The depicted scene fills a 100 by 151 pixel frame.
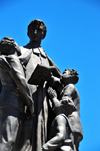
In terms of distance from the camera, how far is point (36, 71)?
855 centimetres

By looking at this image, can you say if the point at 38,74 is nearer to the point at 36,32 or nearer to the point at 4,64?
the point at 4,64

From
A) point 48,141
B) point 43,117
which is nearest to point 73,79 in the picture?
point 43,117

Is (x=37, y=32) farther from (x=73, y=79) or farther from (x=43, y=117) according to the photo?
(x=43, y=117)

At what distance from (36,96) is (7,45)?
147cm

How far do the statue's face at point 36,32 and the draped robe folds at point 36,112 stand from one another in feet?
1.54

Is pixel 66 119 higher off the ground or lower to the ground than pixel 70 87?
lower

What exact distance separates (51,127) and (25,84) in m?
1.22

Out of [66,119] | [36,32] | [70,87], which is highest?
[36,32]

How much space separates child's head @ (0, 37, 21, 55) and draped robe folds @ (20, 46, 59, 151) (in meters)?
0.52

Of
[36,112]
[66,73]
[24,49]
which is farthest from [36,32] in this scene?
[36,112]

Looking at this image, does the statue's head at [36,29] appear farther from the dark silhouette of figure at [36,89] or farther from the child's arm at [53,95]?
the child's arm at [53,95]

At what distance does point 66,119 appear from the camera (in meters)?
8.33

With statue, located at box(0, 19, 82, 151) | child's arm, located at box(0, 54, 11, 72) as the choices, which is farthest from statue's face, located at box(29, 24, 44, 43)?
child's arm, located at box(0, 54, 11, 72)

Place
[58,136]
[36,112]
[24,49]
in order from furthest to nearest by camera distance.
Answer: [24,49]
[36,112]
[58,136]
